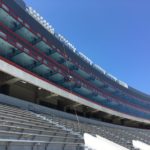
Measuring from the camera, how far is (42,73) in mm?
20516

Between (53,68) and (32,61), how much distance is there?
2.37m

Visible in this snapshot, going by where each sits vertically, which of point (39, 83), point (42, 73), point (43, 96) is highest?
point (42, 73)

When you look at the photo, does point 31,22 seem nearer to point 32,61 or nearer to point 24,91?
point 32,61

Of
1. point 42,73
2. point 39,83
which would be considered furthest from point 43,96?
point 39,83

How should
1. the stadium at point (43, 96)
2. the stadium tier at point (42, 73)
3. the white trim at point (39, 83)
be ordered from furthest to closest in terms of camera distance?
the stadium tier at point (42, 73)
the white trim at point (39, 83)
the stadium at point (43, 96)

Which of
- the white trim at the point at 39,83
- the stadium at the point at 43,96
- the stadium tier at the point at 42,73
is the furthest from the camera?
the stadium tier at the point at 42,73

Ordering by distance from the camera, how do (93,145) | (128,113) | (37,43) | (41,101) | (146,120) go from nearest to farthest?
(93,145)
(41,101)
(37,43)
(128,113)
(146,120)

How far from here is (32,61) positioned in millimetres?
18984

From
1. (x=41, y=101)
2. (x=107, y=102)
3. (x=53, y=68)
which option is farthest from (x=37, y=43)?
(x=107, y=102)

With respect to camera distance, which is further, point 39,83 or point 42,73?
point 42,73

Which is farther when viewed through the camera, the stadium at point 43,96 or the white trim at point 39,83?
the white trim at point 39,83

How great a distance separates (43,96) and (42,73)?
6.19 feet

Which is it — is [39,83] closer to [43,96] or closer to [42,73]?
[43,96]

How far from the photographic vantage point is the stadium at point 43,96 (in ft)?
29.9
